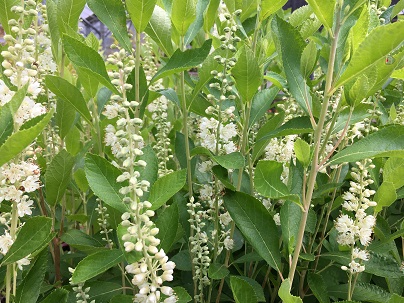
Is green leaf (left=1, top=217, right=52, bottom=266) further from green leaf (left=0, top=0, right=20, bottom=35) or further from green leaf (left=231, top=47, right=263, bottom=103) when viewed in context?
green leaf (left=0, top=0, right=20, bottom=35)

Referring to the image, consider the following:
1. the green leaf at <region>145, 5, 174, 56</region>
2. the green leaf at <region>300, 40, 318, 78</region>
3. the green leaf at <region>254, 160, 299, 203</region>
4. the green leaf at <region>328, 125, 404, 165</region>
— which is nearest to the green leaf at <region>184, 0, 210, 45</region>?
the green leaf at <region>145, 5, 174, 56</region>

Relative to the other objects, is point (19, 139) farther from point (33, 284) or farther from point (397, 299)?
point (397, 299)

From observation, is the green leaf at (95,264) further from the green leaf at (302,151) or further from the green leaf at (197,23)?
the green leaf at (197,23)

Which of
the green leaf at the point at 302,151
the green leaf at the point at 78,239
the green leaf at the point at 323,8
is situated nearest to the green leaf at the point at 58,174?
the green leaf at the point at 78,239

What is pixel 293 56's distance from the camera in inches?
49.2

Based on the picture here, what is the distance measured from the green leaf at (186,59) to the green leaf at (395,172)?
720mm

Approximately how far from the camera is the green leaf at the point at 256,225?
1.32 m

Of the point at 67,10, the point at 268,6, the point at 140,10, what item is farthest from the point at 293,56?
the point at 67,10

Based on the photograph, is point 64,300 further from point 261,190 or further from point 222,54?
point 222,54

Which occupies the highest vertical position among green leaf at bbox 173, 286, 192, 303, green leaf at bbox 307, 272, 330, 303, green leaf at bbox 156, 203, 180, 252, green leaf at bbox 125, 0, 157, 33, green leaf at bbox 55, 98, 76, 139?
green leaf at bbox 125, 0, 157, 33

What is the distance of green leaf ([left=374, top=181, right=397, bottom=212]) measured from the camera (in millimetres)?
1385

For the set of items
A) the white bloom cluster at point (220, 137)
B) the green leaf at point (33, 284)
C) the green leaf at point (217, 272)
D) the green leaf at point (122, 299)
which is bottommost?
the green leaf at point (217, 272)

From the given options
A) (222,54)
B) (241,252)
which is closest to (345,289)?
(241,252)

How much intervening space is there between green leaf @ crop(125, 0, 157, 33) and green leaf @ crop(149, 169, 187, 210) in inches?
17.6
